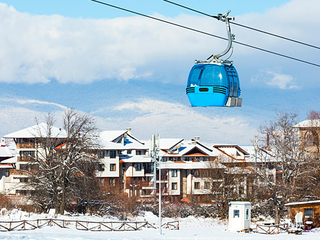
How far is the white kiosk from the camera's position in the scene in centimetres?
3509

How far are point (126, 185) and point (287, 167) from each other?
24.1m

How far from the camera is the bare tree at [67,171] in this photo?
41.2 metres

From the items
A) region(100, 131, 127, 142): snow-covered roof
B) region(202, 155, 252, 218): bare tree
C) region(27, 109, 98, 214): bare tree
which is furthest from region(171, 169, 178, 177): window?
region(27, 109, 98, 214): bare tree

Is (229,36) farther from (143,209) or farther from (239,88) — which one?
(143,209)

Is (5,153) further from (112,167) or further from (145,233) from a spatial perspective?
(145,233)

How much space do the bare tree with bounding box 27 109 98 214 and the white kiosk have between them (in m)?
13.9

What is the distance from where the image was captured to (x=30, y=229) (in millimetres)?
29797

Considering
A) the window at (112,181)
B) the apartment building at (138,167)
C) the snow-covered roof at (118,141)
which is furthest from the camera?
the snow-covered roof at (118,141)

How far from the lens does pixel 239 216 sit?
35.2 meters

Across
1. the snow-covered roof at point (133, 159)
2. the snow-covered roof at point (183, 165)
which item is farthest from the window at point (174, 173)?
the snow-covered roof at point (133, 159)

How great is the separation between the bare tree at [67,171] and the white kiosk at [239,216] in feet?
45.8

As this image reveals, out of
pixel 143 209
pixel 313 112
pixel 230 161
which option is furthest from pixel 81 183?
pixel 313 112

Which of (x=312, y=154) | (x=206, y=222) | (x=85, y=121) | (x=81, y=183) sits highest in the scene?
(x=85, y=121)

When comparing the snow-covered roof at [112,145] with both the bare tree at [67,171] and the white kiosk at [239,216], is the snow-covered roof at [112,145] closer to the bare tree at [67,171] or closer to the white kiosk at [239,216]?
the bare tree at [67,171]
